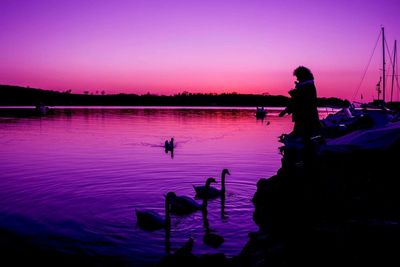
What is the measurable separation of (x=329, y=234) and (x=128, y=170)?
18.9 metres

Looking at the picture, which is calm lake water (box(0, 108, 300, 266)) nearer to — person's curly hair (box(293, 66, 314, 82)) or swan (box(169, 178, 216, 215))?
swan (box(169, 178, 216, 215))

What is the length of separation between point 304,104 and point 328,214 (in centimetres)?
276

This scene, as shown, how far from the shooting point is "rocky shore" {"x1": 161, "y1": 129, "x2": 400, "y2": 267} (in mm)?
5547

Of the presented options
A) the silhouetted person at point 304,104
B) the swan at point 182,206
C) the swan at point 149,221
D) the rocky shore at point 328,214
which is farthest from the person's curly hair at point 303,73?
the swan at point 149,221

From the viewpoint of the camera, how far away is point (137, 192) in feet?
57.9

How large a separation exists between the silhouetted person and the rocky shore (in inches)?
26.4

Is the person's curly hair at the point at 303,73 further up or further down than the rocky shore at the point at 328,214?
further up

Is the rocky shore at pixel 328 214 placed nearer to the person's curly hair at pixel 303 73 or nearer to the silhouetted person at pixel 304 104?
the silhouetted person at pixel 304 104

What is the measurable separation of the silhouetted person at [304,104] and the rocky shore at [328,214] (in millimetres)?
671

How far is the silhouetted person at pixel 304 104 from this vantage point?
32.2ft

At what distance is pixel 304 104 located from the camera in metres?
9.92

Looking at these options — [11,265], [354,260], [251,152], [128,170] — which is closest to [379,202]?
[354,260]

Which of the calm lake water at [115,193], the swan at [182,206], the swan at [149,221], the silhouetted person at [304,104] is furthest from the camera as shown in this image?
the swan at [182,206]

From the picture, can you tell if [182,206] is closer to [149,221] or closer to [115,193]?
[149,221]
